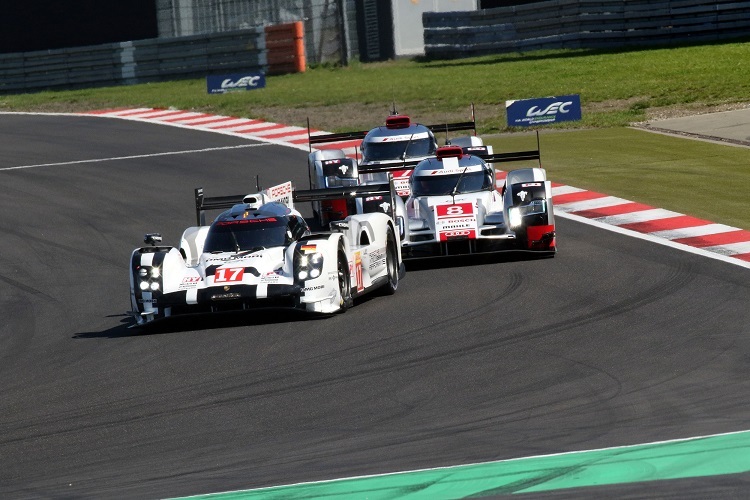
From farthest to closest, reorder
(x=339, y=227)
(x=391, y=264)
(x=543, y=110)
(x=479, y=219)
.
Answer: (x=543, y=110) < (x=479, y=219) < (x=391, y=264) < (x=339, y=227)

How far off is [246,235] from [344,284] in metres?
1.28

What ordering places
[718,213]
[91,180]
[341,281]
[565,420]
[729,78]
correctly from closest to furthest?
[565,420] → [341,281] → [718,213] → [91,180] → [729,78]

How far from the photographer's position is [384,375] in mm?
11133

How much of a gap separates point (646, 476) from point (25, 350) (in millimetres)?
7744

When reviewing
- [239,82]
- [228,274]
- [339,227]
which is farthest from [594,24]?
[228,274]

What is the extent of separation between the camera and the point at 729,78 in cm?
3134

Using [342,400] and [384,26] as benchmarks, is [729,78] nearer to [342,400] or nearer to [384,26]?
[384,26]

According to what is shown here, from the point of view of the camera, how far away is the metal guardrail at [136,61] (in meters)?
39.2

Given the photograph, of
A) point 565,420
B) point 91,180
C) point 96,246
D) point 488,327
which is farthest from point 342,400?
point 91,180

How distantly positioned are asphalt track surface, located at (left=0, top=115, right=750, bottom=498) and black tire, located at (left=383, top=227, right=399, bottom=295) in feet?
1.12

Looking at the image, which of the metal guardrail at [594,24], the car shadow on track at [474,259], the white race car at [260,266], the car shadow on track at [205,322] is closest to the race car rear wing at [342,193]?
the white race car at [260,266]

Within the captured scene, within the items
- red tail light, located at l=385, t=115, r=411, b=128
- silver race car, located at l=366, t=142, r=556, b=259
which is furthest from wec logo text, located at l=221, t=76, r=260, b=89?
silver race car, located at l=366, t=142, r=556, b=259

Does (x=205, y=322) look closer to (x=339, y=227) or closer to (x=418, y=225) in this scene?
(x=339, y=227)

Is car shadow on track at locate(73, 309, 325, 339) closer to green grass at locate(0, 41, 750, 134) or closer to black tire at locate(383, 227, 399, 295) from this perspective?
black tire at locate(383, 227, 399, 295)
